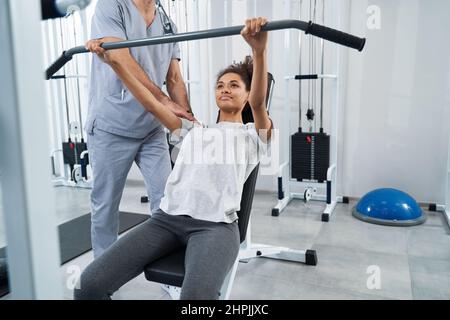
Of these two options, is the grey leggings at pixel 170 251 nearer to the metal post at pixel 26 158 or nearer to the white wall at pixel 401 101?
the metal post at pixel 26 158

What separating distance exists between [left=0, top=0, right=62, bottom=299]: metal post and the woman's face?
43.7 inches

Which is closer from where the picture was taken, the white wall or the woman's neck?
the woman's neck

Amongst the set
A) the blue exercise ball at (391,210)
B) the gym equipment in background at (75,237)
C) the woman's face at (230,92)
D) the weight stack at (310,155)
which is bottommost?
the gym equipment in background at (75,237)

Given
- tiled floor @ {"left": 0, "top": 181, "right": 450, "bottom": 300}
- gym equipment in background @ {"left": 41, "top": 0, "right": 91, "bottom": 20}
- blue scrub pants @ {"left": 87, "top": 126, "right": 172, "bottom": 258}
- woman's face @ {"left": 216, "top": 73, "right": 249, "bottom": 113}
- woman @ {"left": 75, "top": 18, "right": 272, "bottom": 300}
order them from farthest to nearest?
tiled floor @ {"left": 0, "top": 181, "right": 450, "bottom": 300}, blue scrub pants @ {"left": 87, "top": 126, "right": 172, "bottom": 258}, woman's face @ {"left": 216, "top": 73, "right": 249, "bottom": 113}, woman @ {"left": 75, "top": 18, "right": 272, "bottom": 300}, gym equipment in background @ {"left": 41, "top": 0, "right": 91, "bottom": 20}

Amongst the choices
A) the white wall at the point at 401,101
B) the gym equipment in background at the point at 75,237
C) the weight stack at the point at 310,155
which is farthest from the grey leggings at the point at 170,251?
the white wall at the point at 401,101

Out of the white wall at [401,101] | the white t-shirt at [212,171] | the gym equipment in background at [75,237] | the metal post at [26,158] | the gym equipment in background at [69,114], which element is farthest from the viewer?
the gym equipment in background at [69,114]

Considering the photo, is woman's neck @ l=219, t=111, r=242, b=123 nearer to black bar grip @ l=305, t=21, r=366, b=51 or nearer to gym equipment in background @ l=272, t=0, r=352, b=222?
black bar grip @ l=305, t=21, r=366, b=51

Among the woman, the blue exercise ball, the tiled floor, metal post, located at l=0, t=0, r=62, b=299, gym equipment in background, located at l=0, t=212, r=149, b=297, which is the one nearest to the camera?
metal post, located at l=0, t=0, r=62, b=299

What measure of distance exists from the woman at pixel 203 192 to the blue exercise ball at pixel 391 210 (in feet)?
5.95

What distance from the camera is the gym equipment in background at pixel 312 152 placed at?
3.31m

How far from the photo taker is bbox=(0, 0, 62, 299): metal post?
58 cm

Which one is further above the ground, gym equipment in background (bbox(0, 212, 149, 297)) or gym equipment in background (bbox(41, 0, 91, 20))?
gym equipment in background (bbox(41, 0, 91, 20))

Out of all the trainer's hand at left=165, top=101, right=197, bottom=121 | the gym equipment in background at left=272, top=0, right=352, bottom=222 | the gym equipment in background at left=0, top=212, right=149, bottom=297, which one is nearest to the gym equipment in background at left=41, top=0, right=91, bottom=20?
the trainer's hand at left=165, top=101, right=197, bottom=121

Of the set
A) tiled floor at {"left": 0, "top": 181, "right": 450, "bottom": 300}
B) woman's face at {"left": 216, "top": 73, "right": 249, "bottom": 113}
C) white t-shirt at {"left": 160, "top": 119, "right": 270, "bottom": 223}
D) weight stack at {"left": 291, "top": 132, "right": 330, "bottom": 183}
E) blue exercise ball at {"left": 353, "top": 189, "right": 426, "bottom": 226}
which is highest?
woman's face at {"left": 216, "top": 73, "right": 249, "bottom": 113}
